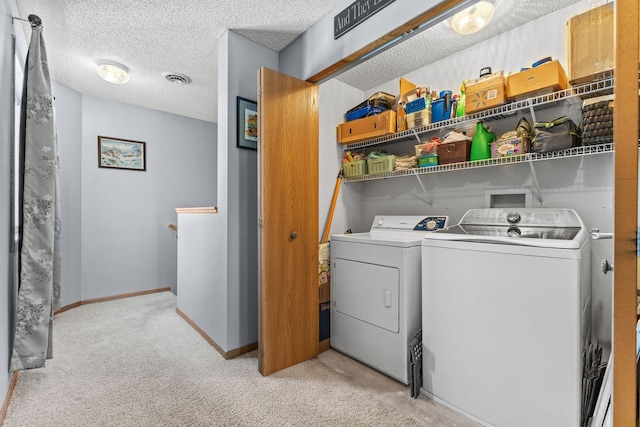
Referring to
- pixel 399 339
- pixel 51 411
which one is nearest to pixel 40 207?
pixel 51 411

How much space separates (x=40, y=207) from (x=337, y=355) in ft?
7.31

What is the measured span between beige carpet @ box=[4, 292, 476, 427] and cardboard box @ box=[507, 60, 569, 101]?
185 centimetres

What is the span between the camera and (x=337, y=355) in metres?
2.30

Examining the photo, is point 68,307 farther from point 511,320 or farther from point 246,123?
point 511,320

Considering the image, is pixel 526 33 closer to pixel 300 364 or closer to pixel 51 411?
pixel 300 364

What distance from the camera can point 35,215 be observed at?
5.98 ft

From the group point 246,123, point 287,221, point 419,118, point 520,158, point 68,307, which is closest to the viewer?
point 520,158

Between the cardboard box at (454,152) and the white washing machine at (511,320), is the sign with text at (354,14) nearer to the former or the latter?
the cardboard box at (454,152)

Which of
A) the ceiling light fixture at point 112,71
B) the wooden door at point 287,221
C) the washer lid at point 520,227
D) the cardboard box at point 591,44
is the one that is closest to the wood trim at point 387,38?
the wooden door at point 287,221

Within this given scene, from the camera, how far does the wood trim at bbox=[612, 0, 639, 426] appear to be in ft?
2.35

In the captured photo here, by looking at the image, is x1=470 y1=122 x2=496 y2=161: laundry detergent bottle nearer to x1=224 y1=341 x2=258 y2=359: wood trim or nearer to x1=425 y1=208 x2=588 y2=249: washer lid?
x1=425 y1=208 x2=588 y2=249: washer lid

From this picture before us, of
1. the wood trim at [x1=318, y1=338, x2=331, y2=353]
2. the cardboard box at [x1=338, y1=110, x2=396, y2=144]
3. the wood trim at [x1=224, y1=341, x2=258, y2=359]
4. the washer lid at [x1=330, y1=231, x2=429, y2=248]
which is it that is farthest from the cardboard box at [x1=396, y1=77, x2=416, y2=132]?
the wood trim at [x1=224, y1=341, x2=258, y2=359]

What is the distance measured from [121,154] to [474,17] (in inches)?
156

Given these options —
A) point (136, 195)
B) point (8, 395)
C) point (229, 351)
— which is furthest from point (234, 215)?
point (136, 195)
